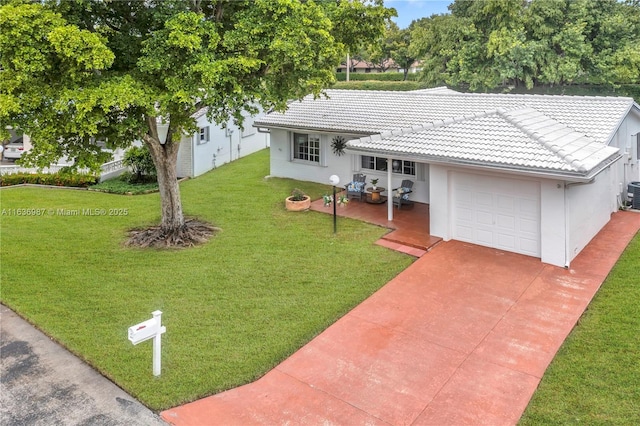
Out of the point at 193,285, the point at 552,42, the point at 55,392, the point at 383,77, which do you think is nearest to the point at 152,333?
the point at 55,392

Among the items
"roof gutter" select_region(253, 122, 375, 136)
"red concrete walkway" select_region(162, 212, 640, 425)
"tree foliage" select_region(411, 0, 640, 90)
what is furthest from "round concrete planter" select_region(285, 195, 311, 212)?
"tree foliage" select_region(411, 0, 640, 90)

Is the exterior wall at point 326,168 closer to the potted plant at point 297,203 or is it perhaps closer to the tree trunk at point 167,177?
the potted plant at point 297,203

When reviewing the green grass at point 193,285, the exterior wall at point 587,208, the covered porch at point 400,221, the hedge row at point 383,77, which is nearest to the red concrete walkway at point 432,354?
the green grass at point 193,285

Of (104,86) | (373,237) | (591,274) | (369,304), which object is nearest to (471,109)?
(373,237)

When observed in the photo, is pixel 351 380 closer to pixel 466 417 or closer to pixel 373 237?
pixel 466 417

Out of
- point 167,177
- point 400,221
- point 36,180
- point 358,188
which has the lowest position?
point 400,221

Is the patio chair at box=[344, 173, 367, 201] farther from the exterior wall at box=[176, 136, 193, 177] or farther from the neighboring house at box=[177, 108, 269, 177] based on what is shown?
the exterior wall at box=[176, 136, 193, 177]

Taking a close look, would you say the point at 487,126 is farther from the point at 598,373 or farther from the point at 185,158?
the point at 185,158
